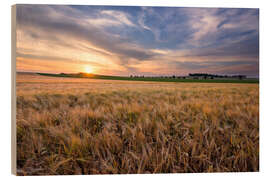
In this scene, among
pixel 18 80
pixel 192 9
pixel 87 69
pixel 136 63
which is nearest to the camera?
pixel 18 80

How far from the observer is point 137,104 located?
4.86 ft

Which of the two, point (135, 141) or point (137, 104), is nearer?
point (135, 141)

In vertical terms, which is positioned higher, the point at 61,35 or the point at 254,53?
the point at 61,35

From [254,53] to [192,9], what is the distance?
3.24 feet

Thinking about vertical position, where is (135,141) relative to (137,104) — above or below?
below

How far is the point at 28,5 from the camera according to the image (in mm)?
1300

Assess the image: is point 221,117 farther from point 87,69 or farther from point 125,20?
point 87,69

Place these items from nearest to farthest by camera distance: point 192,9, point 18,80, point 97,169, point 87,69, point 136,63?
point 97,169, point 18,80, point 192,9, point 87,69, point 136,63

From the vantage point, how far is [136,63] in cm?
172

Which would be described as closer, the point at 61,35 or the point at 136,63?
the point at 61,35

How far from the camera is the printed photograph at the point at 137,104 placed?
90 cm

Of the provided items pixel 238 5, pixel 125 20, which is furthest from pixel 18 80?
pixel 238 5

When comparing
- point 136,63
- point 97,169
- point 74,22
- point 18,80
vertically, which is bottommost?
point 97,169

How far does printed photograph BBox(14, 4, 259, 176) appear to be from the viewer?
90 centimetres
